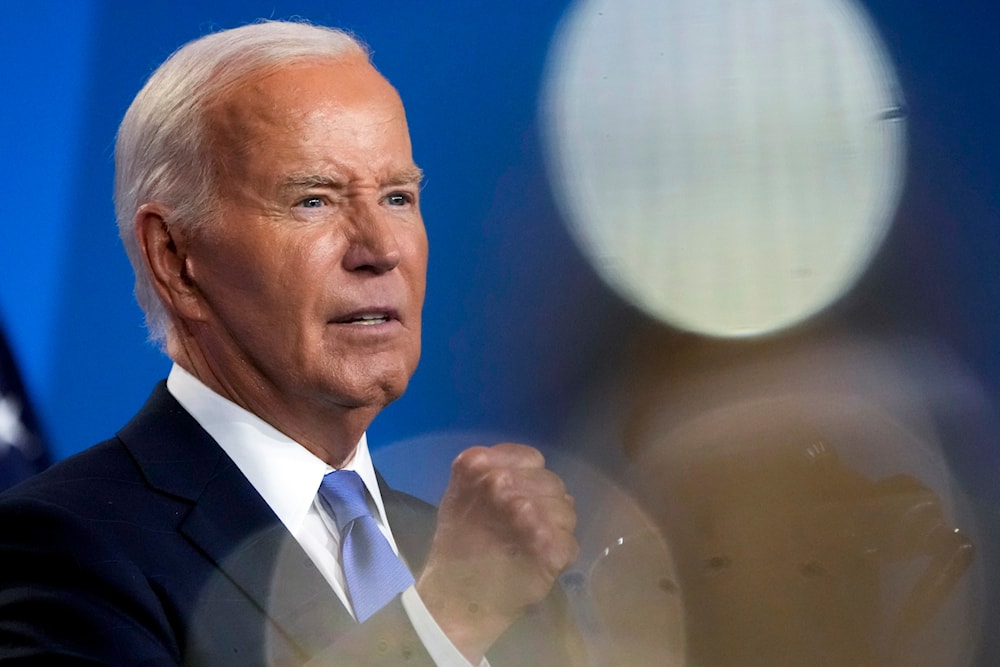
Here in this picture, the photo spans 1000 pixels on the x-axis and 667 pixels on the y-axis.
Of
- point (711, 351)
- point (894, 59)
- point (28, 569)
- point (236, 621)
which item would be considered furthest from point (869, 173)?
point (28, 569)

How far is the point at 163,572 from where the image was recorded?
38.8 inches

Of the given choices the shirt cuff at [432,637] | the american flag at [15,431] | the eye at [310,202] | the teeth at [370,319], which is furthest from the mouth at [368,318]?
the american flag at [15,431]

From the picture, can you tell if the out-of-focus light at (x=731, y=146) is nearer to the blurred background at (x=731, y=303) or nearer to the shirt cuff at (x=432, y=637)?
the blurred background at (x=731, y=303)

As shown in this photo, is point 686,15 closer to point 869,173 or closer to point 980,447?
point 869,173

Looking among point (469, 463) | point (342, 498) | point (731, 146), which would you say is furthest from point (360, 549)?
point (731, 146)

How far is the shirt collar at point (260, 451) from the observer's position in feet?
3.58

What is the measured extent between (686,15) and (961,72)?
36 cm

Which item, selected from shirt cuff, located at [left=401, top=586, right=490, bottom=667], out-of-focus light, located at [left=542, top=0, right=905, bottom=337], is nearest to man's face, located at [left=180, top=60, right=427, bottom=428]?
shirt cuff, located at [left=401, top=586, right=490, bottom=667]

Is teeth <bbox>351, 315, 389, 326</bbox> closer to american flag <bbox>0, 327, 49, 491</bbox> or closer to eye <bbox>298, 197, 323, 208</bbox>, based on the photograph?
eye <bbox>298, 197, 323, 208</bbox>

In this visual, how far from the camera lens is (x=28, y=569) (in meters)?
0.94

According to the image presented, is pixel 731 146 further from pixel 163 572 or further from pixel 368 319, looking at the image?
pixel 163 572

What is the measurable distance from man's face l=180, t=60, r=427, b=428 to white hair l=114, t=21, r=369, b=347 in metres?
0.02

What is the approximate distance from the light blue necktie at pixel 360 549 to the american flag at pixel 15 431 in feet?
1.15

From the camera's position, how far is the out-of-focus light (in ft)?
4.57
